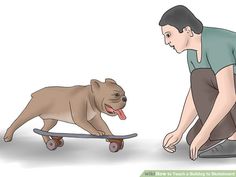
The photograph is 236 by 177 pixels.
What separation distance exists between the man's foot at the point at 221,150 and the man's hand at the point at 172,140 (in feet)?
0.39

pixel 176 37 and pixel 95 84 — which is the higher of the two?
pixel 176 37

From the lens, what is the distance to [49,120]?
2957 mm

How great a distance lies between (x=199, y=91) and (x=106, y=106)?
37 cm

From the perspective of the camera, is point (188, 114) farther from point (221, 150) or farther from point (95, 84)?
point (95, 84)

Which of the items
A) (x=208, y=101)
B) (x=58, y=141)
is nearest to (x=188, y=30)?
(x=208, y=101)

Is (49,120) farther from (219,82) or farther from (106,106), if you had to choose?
(219,82)

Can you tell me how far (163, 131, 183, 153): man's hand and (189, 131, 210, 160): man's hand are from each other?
13 centimetres

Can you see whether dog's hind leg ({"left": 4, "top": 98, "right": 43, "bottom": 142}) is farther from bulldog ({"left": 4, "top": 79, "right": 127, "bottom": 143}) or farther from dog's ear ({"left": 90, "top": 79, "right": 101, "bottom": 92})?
dog's ear ({"left": 90, "top": 79, "right": 101, "bottom": 92})

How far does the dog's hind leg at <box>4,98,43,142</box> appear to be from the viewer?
116 inches

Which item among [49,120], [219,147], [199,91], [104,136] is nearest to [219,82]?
[199,91]

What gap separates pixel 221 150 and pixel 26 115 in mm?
801

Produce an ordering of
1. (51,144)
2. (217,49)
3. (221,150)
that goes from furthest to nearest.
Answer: (51,144) < (221,150) < (217,49)

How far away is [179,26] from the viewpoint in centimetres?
270

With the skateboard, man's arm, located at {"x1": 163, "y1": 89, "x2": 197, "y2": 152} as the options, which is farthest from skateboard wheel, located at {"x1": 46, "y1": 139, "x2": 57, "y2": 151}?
man's arm, located at {"x1": 163, "y1": 89, "x2": 197, "y2": 152}
